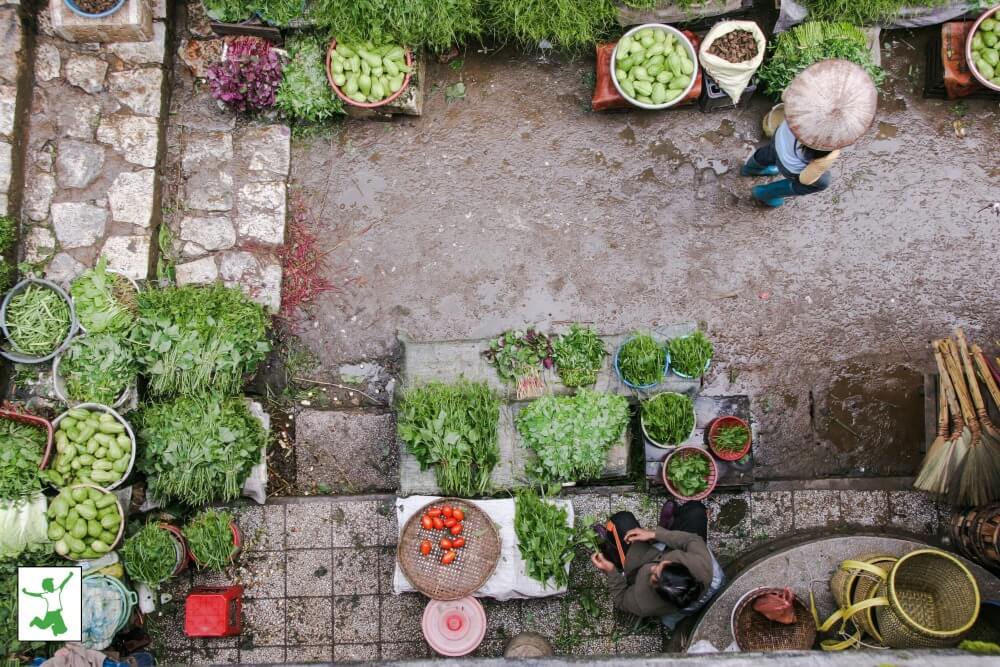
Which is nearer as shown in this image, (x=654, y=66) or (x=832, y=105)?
(x=832, y=105)

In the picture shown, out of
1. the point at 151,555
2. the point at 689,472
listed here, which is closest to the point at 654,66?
the point at 689,472

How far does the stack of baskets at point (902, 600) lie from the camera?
458 cm

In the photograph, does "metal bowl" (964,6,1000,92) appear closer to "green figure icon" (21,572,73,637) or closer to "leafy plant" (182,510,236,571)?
"leafy plant" (182,510,236,571)

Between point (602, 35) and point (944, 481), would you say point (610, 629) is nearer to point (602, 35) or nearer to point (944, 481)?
point (944, 481)

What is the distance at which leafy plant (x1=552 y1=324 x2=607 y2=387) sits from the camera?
523 centimetres

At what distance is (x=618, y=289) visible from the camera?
18.8ft

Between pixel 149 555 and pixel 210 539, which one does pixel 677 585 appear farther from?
pixel 149 555

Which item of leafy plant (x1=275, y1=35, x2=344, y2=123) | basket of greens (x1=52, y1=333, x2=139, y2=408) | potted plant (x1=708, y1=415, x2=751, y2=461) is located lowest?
potted plant (x1=708, y1=415, x2=751, y2=461)

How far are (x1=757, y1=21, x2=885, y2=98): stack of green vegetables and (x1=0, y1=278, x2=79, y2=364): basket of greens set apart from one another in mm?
5478

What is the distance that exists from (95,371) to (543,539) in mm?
3374

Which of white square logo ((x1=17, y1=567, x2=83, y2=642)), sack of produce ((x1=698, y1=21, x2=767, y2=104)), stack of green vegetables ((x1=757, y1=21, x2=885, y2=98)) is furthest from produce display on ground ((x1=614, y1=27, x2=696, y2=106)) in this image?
white square logo ((x1=17, y1=567, x2=83, y2=642))

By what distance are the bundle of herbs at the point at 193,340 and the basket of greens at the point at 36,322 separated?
Result: 1.80 feet

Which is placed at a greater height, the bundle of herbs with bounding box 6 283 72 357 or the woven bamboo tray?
the bundle of herbs with bounding box 6 283 72 357

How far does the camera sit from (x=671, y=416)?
5.03m
